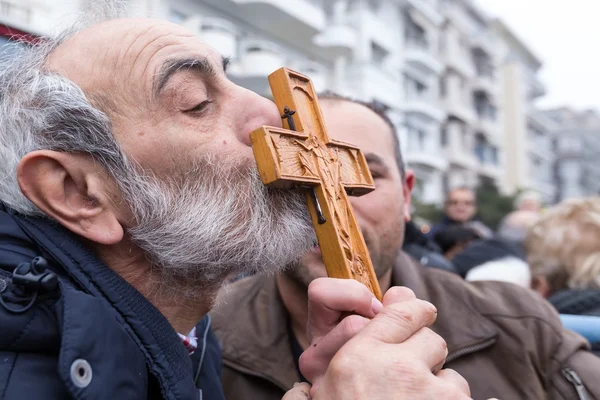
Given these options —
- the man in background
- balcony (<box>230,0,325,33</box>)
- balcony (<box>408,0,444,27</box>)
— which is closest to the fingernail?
the man in background

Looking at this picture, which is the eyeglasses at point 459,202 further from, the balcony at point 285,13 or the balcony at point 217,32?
the balcony at point 285,13

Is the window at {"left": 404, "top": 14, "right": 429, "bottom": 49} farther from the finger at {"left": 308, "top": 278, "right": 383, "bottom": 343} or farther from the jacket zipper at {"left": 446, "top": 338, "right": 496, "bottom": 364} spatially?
the finger at {"left": 308, "top": 278, "right": 383, "bottom": 343}

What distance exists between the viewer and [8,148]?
67.6 inches

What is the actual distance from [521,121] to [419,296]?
4279cm

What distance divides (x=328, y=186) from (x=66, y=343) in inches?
27.4

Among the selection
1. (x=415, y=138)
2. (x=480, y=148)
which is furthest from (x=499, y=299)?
(x=480, y=148)

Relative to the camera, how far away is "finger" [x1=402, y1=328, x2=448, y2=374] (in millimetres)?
1247

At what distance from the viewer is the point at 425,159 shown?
2697 cm

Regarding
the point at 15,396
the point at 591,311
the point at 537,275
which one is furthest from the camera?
the point at 537,275

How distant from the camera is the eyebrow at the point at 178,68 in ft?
5.53

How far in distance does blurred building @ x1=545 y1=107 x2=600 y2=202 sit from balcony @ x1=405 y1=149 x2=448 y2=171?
31.3m

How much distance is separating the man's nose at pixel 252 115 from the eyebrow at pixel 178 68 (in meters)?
0.12

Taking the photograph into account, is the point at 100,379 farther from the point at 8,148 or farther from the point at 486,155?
the point at 486,155

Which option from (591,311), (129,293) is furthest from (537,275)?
(129,293)
